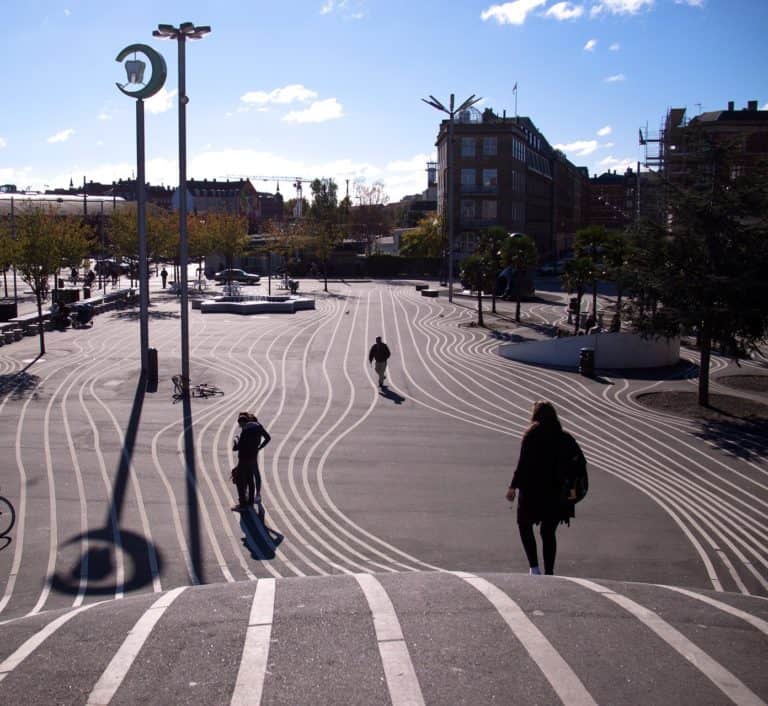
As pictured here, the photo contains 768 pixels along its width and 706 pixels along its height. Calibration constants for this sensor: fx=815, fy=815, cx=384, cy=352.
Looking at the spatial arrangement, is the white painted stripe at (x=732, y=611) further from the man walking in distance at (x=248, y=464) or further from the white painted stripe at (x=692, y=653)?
the man walking in distance at (x=248, y=464)

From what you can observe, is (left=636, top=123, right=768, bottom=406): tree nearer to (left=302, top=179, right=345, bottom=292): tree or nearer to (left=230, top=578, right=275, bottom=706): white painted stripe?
(left=230, top=578, right=275, bottom=706): white painted stripe

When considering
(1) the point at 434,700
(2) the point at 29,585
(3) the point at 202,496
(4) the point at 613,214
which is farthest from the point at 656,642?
(4) the point at 613,214

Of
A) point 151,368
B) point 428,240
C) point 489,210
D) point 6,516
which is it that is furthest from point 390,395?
point 489,210

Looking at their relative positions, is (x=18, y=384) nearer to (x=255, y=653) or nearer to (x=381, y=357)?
(x=381, y=357)

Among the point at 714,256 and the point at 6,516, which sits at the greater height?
the point at 714,256

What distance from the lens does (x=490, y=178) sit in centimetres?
7325

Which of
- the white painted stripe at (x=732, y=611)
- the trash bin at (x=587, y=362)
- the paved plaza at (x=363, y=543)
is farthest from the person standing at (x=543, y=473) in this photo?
the trash bin at (x=587, y=362)

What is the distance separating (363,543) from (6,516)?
4.80 meters

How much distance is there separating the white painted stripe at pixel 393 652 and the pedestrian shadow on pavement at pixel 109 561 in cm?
365

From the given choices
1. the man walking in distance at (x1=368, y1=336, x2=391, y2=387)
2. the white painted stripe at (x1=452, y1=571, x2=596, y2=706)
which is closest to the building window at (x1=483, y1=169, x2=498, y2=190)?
the man walking in distance at (x1=368, y1=336, x2=391, y2=387)

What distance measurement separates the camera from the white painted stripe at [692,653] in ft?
15.3

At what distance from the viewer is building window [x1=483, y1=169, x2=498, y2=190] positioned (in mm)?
73188

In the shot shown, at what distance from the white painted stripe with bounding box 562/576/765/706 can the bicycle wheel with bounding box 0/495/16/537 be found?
7474mm

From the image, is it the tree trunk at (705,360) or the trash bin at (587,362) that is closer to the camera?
the tree trunk at (705,360)
